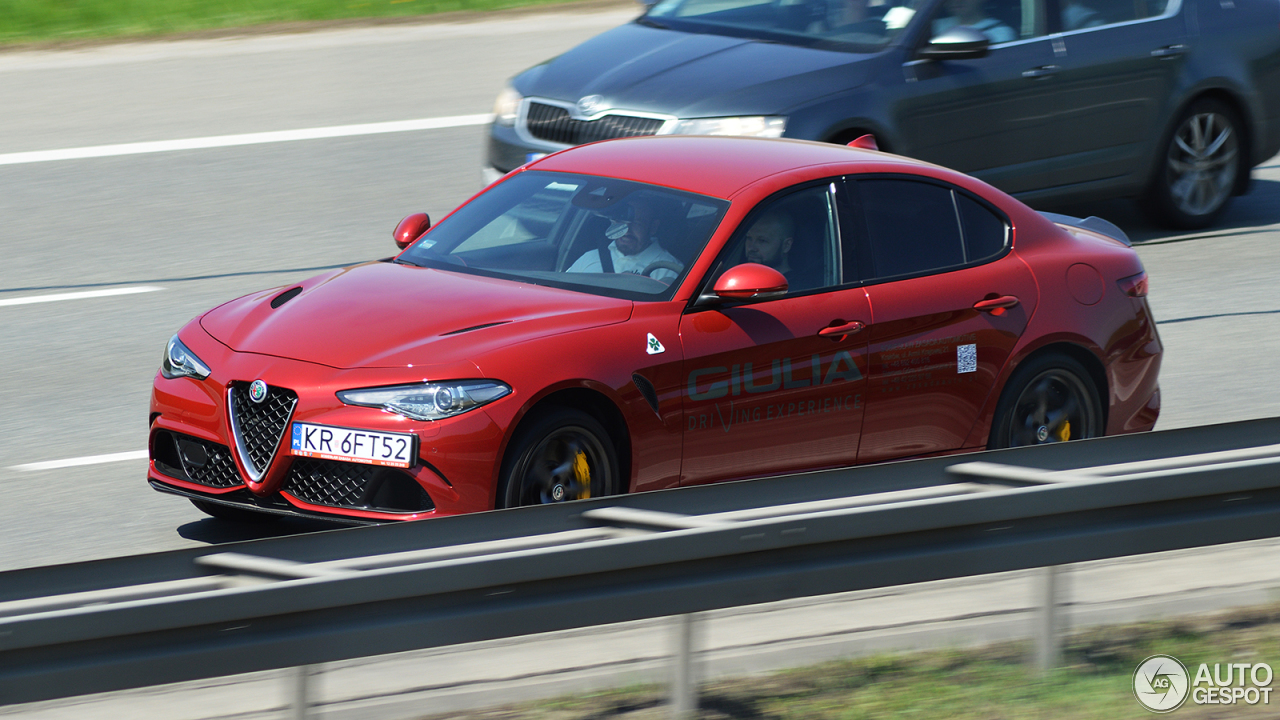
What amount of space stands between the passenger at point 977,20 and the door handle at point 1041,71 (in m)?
0.25

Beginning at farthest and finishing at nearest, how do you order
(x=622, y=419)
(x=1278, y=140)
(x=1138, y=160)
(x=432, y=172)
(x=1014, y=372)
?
(x=432, y=172) < (x=1278, y=140) < (x=1138, y=160) < (x=1014, y=372) < (x=622, y=419)

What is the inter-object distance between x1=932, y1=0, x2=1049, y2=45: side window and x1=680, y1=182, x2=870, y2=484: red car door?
15.2ft

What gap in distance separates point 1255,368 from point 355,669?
256 inches

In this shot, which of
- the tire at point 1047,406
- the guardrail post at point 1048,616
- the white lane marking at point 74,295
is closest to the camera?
the guardrail post at point 1048,616

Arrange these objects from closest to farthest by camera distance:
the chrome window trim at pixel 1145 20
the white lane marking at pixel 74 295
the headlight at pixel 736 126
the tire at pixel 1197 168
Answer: the headlight at pixel 736 126
the white lane marking at pixel 74 295
the chrome window trim at pixel 1145 20
the tire at pixel 1197 168

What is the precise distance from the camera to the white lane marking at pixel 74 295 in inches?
394

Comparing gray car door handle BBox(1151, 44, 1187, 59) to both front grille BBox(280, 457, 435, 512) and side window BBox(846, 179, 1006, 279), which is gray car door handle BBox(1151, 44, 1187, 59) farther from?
front grille BBox(280, 457, 435, 512)

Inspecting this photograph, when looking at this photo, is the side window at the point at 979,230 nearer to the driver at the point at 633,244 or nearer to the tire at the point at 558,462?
the driver at the point at 633,244

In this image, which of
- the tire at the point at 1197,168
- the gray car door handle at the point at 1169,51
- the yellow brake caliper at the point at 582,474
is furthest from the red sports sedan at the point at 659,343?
the tire at the point at 1197,168

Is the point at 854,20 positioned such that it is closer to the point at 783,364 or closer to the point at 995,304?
the point at 995,304

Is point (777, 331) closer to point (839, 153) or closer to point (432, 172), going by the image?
point (839, 153)

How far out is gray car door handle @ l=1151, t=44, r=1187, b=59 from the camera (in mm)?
11453

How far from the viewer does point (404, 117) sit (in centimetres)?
1475

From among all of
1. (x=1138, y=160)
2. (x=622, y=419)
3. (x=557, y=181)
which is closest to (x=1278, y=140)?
(x=1138, y=160)
